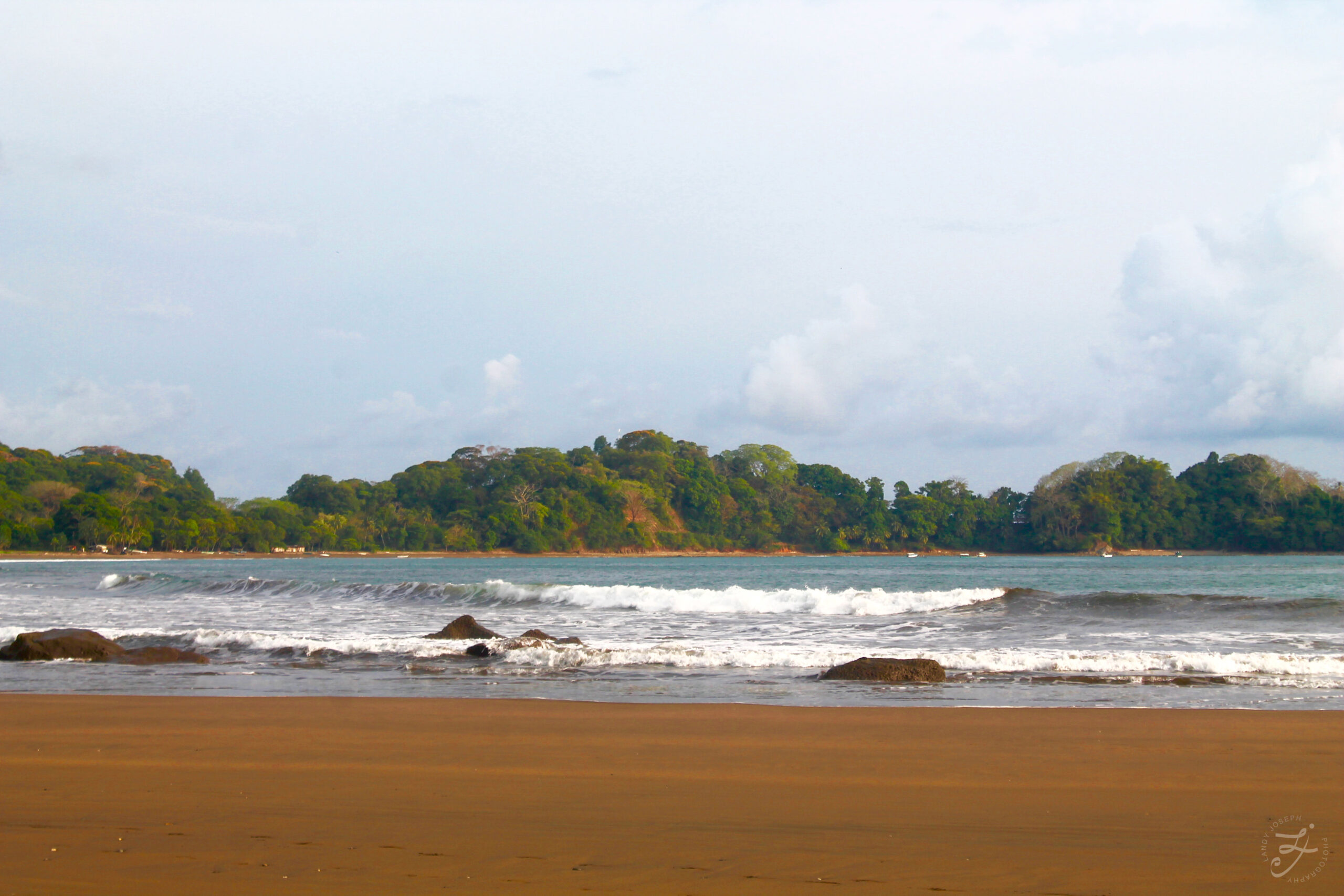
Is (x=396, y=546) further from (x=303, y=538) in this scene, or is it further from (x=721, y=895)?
(x=721, y=895)

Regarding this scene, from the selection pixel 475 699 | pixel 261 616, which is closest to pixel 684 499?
pixel 261 616

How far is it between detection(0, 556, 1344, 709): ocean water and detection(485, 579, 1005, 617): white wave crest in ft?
0.38

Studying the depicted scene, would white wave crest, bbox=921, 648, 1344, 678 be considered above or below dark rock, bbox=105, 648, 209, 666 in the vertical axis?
above

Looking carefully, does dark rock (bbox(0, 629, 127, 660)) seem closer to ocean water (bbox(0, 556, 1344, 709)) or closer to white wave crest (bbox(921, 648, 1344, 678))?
ocean water (bbox(0, 556, 1344, 709))

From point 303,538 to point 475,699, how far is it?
3922 inches

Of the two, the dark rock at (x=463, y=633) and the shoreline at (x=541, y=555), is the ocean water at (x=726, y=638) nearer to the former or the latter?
the dark rock at (x=463, y=633)

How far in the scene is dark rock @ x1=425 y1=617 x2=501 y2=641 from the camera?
15.3 meters

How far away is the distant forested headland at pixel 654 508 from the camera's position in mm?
88438

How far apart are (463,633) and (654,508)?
105241mm

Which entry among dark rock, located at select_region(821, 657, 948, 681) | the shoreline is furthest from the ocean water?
the shoreline

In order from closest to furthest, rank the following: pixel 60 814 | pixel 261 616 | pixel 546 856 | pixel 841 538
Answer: pixel 546 856, pixel 60 814, pixel 261 616, pixel 841 538

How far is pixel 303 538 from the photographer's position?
101062 mm

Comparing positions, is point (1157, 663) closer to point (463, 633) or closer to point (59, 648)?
point (463, 633)

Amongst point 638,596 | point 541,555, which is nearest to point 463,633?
point 638,596
